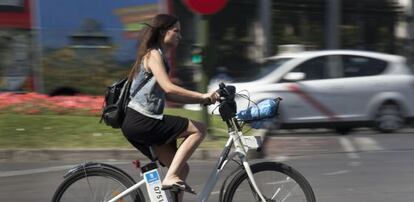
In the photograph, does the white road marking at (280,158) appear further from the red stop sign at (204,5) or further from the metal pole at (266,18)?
the metal pole at (266,18)

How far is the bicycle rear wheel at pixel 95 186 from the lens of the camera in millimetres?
4812

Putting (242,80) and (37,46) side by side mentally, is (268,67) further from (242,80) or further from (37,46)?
(37,46)

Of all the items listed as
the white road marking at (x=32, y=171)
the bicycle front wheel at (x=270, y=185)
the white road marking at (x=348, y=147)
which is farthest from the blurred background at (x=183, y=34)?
the bicycle front wheel at (x=270, y=185)

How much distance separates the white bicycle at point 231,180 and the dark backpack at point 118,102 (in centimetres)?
36

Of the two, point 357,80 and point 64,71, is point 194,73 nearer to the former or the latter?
point 64,71

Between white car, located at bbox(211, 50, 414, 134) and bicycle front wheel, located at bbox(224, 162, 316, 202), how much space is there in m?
7.30

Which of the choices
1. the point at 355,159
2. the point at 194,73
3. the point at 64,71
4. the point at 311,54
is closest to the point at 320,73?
the point at 311,54

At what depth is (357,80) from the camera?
12469mm

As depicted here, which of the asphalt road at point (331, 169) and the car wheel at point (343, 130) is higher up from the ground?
the asphalt road at point (331, 169)

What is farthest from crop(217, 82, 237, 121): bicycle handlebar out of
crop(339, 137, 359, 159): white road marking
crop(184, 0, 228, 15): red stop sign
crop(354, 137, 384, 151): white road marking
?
crop(354, 137, 384, 151): white road marking

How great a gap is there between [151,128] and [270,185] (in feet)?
3.04

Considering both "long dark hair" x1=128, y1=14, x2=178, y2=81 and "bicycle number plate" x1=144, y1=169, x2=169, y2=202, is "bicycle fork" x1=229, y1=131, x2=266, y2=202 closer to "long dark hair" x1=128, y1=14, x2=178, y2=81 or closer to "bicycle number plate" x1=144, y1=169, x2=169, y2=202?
"bicycle number plate" x1=144, y1=169, x2=169, y2=202

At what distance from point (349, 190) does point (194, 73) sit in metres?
10.1

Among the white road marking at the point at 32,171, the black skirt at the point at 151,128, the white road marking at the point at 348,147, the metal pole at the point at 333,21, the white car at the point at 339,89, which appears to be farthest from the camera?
the metal pole at the point at 333,21
